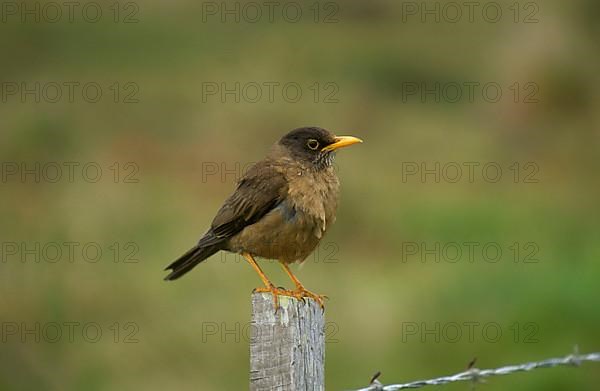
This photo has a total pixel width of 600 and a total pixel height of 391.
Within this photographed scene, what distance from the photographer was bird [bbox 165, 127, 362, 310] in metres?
6.01

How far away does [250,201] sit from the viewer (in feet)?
20.4

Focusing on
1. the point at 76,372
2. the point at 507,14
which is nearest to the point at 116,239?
the point at 76,372

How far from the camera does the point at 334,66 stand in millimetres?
21109

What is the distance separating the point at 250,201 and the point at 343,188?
8.41 metres

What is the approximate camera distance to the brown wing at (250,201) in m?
6.15
